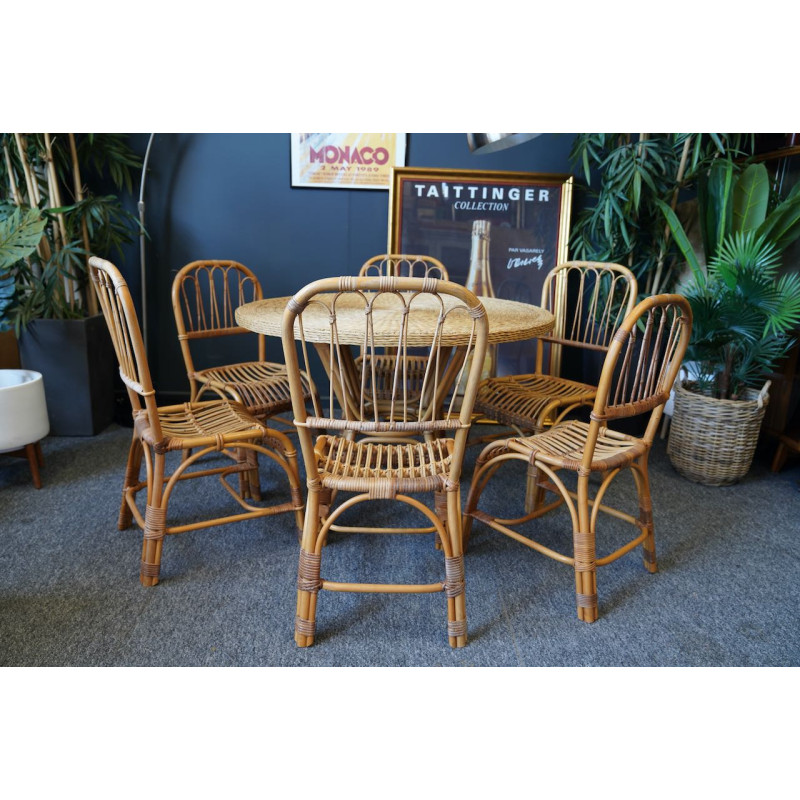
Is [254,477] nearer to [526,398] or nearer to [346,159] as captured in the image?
[526,398]

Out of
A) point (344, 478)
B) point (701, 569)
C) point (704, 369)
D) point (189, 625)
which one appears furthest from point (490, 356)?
point (189, 625)

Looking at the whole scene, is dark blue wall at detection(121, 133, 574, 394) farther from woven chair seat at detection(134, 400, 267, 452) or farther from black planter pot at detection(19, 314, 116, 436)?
woven chair seat at detection(134, 400, 267, 452)

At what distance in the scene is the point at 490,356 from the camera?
3.38m

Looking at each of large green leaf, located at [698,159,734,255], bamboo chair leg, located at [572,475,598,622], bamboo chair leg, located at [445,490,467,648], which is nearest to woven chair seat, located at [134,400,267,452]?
bamboo chair leg, located at [445,490,467,648]

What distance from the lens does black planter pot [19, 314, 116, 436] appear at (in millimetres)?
2904

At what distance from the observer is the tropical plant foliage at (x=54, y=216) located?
261 centimetres

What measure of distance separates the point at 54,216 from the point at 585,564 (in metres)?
2.85

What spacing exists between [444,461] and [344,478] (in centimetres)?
28

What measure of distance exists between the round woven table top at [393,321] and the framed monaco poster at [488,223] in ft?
3.38

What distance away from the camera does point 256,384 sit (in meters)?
2.38

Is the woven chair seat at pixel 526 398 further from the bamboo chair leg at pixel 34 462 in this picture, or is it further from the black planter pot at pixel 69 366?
the black planter pot at pixel 69 366

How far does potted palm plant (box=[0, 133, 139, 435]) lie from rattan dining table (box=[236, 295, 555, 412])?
1.20 metres

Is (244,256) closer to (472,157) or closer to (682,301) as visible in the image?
(472,157)

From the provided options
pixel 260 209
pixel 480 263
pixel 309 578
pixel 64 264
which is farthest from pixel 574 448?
pixel 64 264
